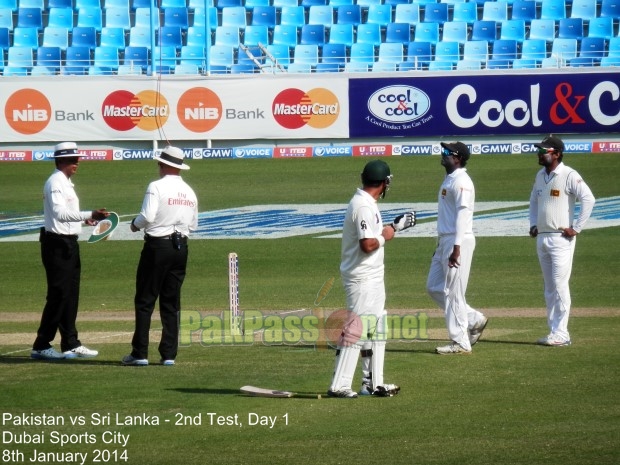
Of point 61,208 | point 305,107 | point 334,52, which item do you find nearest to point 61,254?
point 61,208

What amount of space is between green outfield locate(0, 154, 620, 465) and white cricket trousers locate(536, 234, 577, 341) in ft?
1.28

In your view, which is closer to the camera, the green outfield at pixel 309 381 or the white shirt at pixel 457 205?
the green outfield at pixel 309 381

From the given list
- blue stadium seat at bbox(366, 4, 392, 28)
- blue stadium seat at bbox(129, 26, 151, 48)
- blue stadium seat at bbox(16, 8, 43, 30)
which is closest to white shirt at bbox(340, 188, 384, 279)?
blue stadium seat at bbox(366, 4, 392, 28)

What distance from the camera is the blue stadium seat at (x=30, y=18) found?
3912 centimetres

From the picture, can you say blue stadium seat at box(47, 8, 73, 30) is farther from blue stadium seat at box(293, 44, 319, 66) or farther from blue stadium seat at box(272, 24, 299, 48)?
blue stadium seat at box(293, 44, 319, 66)

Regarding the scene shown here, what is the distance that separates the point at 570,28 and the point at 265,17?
395 inches

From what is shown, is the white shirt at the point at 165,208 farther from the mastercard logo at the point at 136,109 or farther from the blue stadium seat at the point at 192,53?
the blue stadium seat at the point at 192,53

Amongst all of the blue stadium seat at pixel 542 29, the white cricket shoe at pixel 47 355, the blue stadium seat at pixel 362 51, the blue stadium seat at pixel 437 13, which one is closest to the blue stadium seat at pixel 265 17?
the blue stadium seat at pixel 362 51

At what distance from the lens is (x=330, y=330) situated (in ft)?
35.1

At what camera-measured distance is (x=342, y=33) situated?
1495 inches

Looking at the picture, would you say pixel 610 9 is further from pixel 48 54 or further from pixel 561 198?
pixel 561 198

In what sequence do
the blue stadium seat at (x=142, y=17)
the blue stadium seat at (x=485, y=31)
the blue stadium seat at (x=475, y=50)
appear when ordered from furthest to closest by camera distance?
the blue stadium seat at (x=142, y=17)
the blue stadium seat at (x=485, y=31)
the blue stadium seat at (x=475, y=50)

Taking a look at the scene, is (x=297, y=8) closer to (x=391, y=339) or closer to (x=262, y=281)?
(x=262, y=281)

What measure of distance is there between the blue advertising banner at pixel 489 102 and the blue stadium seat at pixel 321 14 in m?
8.59
